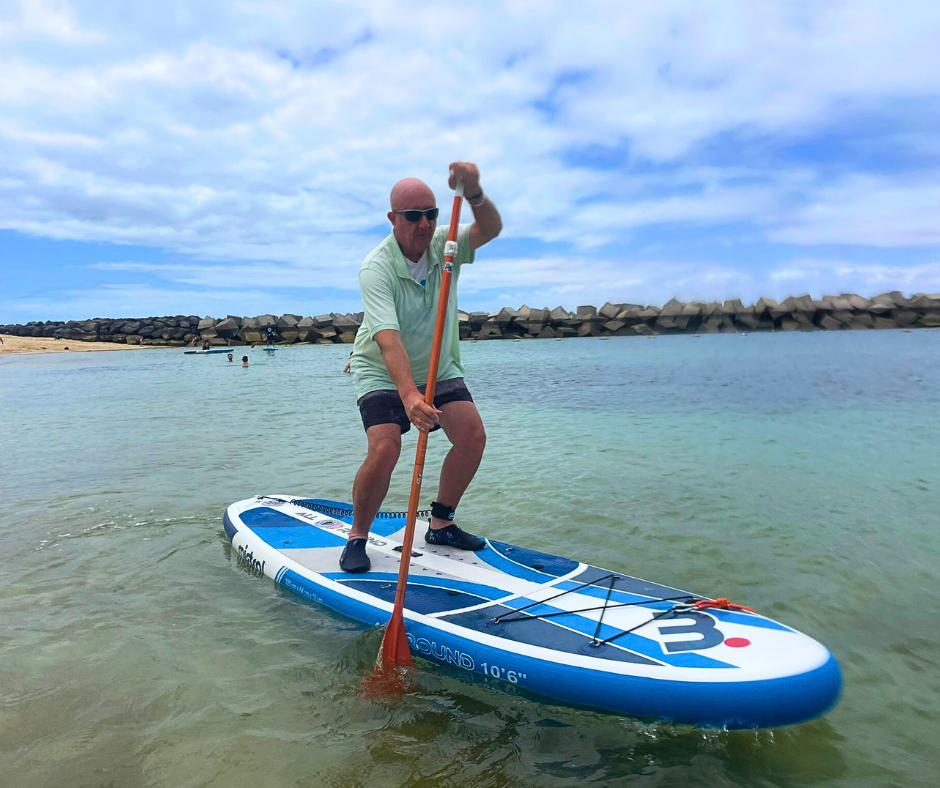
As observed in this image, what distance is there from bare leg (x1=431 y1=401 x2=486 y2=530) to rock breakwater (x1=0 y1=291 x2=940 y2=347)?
5914 centimetres

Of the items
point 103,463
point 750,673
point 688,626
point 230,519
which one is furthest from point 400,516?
point 103,463

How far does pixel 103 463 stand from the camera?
1011 centimetres

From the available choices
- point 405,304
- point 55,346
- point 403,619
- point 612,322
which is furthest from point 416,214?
point 55,346

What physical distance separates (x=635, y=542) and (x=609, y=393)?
13.3 metres

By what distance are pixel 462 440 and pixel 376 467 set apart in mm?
644

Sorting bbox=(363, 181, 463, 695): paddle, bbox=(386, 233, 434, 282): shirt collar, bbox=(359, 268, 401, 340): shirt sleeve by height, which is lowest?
bbox=(363, 181, 463, 695): paddle

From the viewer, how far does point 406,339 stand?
178 inches

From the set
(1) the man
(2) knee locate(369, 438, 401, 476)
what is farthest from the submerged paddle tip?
(2) knee locate(369, 438, 401, 476)

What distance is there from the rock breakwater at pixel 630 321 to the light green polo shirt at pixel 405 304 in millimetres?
59175

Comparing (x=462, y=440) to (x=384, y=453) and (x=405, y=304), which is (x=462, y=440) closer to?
(x=384, y=453)

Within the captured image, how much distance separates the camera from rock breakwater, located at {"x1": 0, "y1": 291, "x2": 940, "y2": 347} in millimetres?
63781

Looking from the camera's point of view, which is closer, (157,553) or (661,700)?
(661,700)

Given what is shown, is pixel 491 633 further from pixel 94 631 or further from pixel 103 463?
pixel 103 463

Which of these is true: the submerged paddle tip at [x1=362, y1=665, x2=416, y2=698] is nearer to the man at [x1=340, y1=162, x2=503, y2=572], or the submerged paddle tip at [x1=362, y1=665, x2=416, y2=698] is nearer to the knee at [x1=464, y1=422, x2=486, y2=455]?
the man at [x1=340, y1=162, x2=503, y2=572]
